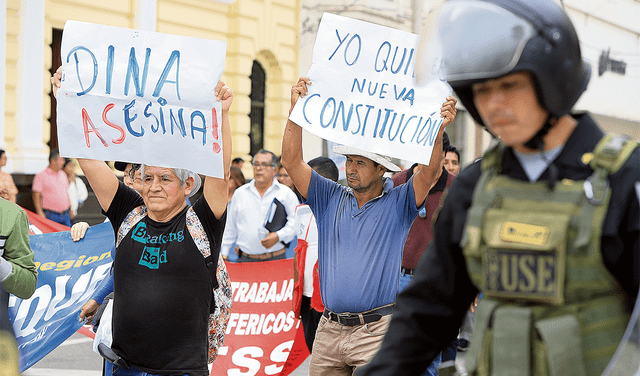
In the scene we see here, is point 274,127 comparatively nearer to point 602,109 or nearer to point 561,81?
point 561,81

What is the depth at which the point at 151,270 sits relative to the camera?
145 inches

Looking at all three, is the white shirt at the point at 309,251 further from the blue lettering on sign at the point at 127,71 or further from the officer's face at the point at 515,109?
the officer's face at the point at 515,109

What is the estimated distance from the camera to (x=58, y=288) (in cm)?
537

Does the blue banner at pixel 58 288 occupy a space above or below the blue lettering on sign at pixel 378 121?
below

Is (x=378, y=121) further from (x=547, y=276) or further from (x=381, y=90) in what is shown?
(x=547, y=276)

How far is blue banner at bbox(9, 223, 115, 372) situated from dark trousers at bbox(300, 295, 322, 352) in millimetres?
1502

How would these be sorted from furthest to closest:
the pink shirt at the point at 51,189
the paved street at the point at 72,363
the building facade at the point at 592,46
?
1. the building facade at the point at 592,46
2. the pink shirt at the point at 51,189
3. the paved street at the point at 72,363

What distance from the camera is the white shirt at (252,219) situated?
26.6 feet

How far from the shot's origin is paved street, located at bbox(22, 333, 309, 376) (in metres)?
6.39

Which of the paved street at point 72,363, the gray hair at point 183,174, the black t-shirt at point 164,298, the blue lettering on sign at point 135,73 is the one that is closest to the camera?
the black t-shirt at point 164,298

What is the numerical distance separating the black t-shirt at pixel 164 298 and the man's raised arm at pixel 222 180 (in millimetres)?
50

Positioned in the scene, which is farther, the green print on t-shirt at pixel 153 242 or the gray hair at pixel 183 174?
the gray hair at pixel 183 174

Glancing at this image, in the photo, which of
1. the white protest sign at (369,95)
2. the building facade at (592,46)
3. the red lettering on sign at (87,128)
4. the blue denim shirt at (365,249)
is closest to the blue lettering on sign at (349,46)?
the white protest sign at (369,95)

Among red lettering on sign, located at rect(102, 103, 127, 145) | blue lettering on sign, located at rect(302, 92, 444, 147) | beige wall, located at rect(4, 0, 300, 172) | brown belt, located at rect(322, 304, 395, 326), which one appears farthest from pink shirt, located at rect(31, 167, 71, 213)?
brown belt, located at rect(322, 304, 395, 326)
